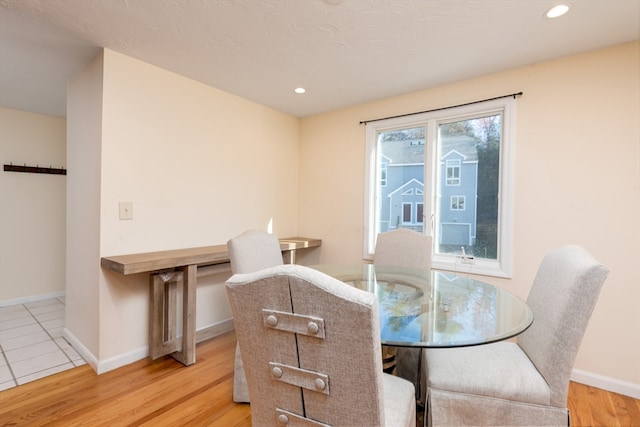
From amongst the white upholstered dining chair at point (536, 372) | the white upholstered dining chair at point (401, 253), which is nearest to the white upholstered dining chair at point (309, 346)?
the white upholstered dining chair at point (536, 372)

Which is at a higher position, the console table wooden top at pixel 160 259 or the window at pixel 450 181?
the window at pixel 450 181

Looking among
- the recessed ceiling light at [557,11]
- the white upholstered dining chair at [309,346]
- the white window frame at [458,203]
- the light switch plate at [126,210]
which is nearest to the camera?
the white upholstered dining chair at [309,346]

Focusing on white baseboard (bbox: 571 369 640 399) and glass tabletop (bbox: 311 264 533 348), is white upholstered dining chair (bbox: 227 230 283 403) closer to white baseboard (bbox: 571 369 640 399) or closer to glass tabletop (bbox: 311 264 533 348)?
glass tabletop (bbox: 311 264 533 348)

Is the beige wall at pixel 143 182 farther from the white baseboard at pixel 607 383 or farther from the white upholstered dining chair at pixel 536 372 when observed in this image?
the white baseboard at pixel 607 383

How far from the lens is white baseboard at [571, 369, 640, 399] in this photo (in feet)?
6.31

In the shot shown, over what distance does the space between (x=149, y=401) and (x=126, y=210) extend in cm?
130

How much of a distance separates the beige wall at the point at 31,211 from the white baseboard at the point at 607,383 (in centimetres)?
544

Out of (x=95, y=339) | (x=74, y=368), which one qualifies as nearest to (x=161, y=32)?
(x=95, y=339)

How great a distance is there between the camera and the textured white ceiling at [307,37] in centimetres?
162

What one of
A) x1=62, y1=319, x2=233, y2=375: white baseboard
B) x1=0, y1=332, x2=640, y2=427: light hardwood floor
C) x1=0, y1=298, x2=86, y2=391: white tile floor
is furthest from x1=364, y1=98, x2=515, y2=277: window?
x1=0, y1=298, x2=86, y2=391: white tile floor

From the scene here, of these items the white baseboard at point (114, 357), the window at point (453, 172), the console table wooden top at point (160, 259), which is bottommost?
the white baseboard at point (114, 357)

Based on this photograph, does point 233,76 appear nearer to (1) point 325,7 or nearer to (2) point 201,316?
(1) point 325,7

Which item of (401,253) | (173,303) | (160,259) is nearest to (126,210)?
(160,259)

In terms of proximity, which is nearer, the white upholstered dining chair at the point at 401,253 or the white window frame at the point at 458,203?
the white upholstered dining chair at the point at 401,253
